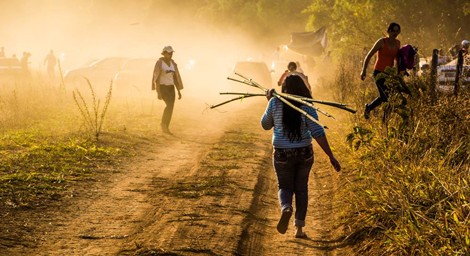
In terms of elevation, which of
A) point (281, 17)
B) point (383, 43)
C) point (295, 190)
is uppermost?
point (281, 17)

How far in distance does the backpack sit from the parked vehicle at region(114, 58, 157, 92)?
1435 centimetres

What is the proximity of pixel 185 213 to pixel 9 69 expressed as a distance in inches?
945

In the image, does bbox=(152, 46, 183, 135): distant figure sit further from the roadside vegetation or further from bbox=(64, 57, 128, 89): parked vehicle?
bbox=(64, 57, 128, 89): parked vehicle

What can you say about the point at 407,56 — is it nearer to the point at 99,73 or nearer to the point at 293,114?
the point at 293,114

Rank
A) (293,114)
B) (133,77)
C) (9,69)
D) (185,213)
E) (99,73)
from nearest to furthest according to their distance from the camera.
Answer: (293,114) → (185,213) → (133,77) → (99,73) → (9,69)

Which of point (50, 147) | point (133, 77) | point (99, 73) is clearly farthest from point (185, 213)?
point (99, 73)

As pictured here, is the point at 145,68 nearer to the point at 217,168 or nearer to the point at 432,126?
the point at 217,168

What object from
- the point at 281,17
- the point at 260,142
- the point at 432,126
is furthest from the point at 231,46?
the point at 432,126

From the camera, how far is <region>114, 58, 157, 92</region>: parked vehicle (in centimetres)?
2109

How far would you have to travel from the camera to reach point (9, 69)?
87.8 feet

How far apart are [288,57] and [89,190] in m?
39.8

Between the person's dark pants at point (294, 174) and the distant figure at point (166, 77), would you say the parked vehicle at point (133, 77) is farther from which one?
the person's dark pants at point (294, 174)

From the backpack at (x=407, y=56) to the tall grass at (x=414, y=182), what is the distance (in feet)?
1.23

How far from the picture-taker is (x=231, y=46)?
58656mm
